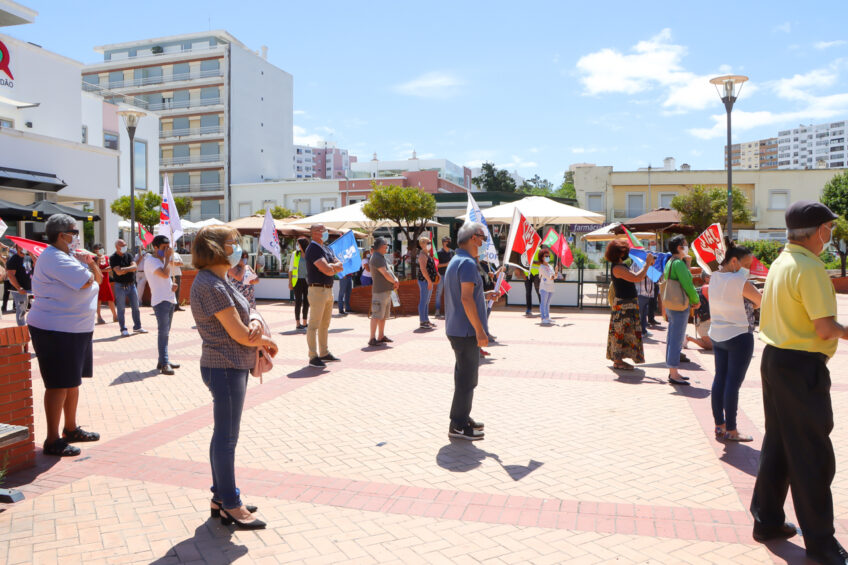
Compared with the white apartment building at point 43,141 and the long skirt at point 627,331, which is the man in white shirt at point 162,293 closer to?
the long skirt at point 627,331

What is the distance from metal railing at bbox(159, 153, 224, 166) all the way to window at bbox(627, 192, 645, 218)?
37.1 m

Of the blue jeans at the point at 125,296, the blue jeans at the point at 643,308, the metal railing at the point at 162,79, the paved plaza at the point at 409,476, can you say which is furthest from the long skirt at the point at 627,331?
the metal railing at the point at 162,79

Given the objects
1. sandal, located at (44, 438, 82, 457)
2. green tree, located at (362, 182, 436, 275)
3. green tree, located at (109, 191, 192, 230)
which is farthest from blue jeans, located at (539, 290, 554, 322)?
green tree, located at (109, 191, 192, 230)

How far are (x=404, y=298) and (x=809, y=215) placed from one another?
490 inches

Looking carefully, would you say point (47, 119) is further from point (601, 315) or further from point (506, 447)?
point (506, 447)

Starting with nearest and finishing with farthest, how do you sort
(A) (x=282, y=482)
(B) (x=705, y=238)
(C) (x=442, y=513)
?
(C) (x=442, y=513)
(A) (x=282, y=482)
(B) (x=705, y=238)

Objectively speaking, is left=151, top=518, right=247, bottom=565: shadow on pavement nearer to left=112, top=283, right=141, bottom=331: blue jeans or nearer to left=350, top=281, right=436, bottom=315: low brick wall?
left=112, top=283, right=141, bottom=331: blue jeans

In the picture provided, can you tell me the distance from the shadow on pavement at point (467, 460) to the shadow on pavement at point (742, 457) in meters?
1.50

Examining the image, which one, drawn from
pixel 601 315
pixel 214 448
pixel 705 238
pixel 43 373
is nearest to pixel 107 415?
pixel 43 373

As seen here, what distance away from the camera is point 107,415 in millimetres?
6164

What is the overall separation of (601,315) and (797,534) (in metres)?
12.2

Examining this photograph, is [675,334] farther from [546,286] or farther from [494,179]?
[494,179]

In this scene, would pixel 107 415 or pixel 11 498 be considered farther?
pixel 107 415

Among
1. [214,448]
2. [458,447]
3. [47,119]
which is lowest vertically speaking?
[458,447]
